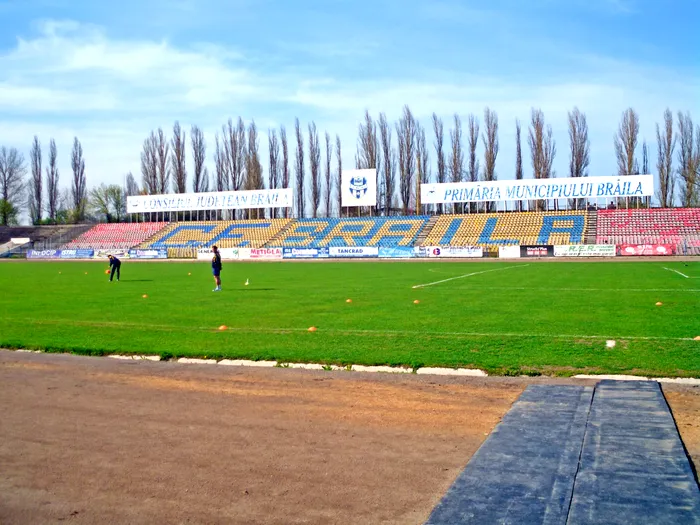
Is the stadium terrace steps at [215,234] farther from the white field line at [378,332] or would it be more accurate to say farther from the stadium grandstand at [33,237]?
the white field line at [378,332]

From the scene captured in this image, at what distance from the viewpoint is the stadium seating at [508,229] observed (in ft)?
206

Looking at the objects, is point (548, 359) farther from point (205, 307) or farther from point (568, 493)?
point (205, 307)

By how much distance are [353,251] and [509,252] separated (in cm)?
1536

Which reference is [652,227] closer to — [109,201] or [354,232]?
[354,232]

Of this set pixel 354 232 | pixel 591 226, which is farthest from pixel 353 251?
pixel 591 226

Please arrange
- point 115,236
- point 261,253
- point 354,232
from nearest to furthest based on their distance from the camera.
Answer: point 261,253 < point 354,232 < point 115,236

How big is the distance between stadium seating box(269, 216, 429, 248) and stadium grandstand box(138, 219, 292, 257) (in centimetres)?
260

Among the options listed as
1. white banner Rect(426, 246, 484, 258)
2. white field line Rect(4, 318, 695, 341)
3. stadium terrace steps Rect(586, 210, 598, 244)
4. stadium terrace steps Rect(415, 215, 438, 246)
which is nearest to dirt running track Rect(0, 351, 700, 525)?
white field line Rect(4, 318, 695, 341)

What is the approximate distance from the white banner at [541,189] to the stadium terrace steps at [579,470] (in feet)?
205

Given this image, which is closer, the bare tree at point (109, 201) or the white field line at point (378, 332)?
the white field line at point (378, 332)

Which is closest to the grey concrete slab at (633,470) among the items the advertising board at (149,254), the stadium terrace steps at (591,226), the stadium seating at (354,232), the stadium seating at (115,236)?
the stadium terrace steps at (591,226)

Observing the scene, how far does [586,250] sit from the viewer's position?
5734 centimetres

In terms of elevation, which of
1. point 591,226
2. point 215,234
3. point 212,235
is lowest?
point 212,235

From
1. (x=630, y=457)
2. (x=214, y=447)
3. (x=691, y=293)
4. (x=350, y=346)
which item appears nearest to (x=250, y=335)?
(x=350, y=346)
